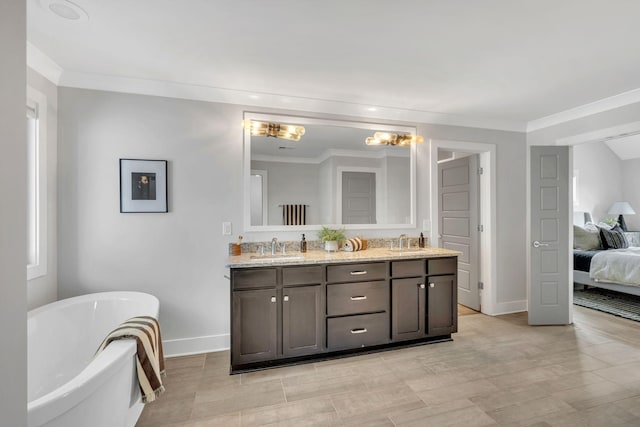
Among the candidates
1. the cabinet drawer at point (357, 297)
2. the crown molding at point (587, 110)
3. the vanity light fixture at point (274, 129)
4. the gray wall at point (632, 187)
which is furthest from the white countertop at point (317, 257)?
the gray wall at point (632, 187)

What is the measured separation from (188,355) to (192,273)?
2.49ft

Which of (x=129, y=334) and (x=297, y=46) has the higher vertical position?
(x=297, y=46)

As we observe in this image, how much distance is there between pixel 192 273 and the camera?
2879mm

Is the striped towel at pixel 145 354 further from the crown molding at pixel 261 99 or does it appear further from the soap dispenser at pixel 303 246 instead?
the crown molding at pixel 261 99

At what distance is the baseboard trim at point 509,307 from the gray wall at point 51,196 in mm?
4634

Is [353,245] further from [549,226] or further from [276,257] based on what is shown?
[549,226]

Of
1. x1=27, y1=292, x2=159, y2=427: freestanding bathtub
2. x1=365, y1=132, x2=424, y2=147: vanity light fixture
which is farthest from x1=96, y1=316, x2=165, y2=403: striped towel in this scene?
x1=365, y1=132, x2=424, y2=147: vanity light fixture

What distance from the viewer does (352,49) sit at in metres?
2.23

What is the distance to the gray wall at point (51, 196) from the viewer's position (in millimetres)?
2381

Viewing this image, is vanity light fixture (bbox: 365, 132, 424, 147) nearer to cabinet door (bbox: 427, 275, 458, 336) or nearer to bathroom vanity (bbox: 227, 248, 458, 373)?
bathroom vanity (bbox: 227, 248, 458, 373)

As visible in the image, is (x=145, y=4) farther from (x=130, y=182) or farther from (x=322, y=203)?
(x=322, y=203)

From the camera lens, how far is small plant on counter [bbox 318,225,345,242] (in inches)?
124

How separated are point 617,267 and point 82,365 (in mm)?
6296

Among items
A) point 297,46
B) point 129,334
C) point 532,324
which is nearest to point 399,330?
point 532,324
